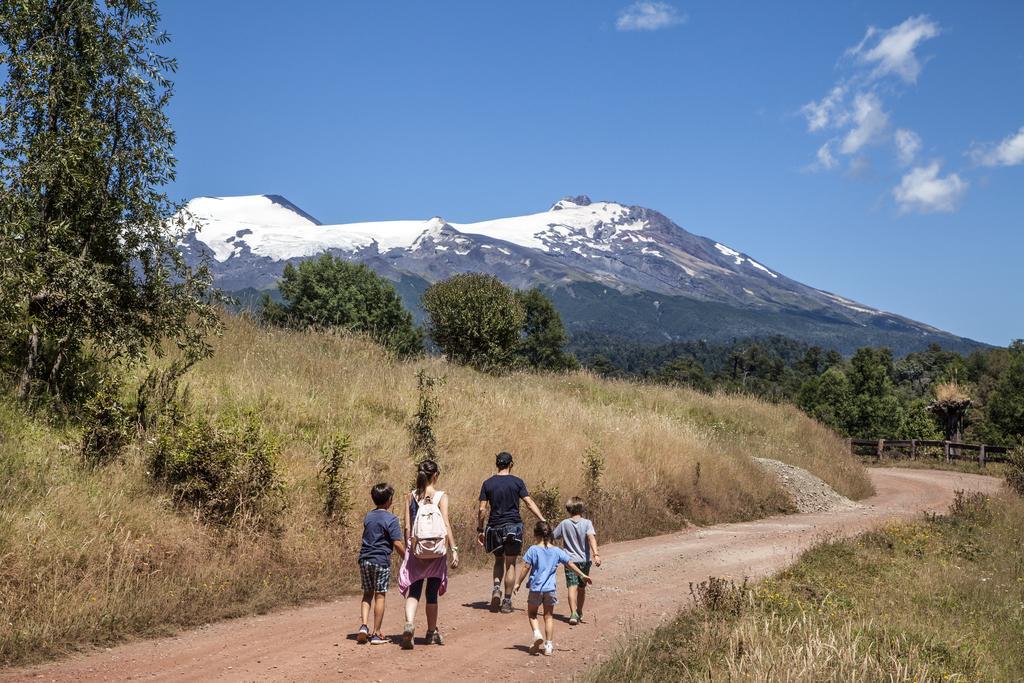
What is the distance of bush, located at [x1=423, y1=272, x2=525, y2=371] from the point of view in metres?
42.0

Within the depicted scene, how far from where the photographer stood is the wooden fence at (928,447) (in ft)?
129

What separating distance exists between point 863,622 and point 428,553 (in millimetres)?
5062

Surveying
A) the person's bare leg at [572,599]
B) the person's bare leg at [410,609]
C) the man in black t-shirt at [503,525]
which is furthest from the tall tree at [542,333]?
the person's bare leg at [410,609]

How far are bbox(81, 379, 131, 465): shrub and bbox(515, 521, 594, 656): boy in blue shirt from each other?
6336 mm

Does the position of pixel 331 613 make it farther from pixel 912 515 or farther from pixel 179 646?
pixel 912 515

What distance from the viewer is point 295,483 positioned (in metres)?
12.5

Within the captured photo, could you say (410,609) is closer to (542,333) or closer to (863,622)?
(863,622)

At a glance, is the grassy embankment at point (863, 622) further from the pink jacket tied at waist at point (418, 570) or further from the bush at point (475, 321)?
the bush at point (475, 321)

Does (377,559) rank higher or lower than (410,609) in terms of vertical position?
higher

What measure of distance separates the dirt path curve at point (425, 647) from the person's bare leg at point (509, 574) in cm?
31

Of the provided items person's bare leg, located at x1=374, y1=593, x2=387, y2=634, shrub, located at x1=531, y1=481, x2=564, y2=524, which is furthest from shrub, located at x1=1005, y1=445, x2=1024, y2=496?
person's bare leg, located at x1=374, y1=593, x2=387, y2=634

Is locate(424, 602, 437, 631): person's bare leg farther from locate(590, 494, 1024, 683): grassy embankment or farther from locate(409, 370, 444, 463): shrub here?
locate(409, 370, 444, 463): shrub

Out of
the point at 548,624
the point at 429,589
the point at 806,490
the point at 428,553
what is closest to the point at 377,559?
the point at 428,553

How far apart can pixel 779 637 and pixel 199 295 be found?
10.9 m
